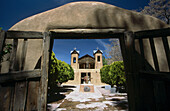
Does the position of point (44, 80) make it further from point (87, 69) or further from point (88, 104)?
point (87, 69)

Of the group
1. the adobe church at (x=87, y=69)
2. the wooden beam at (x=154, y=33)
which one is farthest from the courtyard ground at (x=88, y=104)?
the adobe church at (x=87, y=69)

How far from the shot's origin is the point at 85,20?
2758 millimetres

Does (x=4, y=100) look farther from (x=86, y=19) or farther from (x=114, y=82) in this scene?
(x=114, y=82)

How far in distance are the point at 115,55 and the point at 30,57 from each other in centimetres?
1958

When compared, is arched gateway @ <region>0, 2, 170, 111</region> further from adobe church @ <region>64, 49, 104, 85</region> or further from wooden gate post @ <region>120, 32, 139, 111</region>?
adobe church @ <region>64, 49, 104, 85</region>

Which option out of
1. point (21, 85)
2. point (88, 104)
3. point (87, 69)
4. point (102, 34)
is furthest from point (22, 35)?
point (87, 69)

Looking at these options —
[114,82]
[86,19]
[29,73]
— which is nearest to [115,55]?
[114,82]

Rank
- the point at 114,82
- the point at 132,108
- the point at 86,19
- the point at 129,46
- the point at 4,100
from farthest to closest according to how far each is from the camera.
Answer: the point at 114,82 → the point at 86,19 → the point at 129,46 → the point at 132,108 → the point at 4,100

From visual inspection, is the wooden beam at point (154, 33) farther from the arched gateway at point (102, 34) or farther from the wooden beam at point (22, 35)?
the wooden beam at point (22, 35)

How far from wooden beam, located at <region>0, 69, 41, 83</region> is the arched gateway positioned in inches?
4.8

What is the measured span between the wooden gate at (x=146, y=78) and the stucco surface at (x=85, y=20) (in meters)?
0.62

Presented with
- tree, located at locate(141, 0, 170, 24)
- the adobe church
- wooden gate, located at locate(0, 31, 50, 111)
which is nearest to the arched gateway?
wooden gate, located at locate(0, 31, 50, 111)

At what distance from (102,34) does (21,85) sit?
246 centimetres

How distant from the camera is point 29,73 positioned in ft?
6.51
